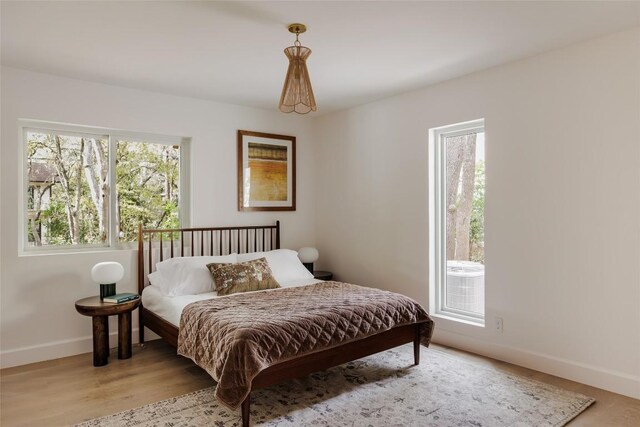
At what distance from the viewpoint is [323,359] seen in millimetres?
2760

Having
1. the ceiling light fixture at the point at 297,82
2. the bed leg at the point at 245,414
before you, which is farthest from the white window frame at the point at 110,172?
the bed leg at the point at 245,414

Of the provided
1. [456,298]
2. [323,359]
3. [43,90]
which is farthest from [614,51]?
[43,90]

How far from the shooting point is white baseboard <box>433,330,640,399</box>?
2775mm

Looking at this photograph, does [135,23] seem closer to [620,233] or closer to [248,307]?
[248,307]

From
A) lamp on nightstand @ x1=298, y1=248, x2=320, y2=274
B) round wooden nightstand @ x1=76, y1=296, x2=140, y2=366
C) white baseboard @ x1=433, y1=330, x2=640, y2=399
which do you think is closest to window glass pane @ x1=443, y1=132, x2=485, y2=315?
white baseboard @ x1=433, y1=330, x2=640, y2=399

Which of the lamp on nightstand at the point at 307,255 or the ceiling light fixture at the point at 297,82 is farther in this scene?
the lamp on nightstand at the point at 307,255

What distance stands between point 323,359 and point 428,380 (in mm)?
863

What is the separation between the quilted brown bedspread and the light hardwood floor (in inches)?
13.7

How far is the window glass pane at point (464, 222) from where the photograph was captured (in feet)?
12.2

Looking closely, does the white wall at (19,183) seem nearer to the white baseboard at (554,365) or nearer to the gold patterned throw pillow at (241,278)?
the gold patterned throw pillow at (241,278)

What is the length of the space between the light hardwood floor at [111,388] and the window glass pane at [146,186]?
1.26 meters

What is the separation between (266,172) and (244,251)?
972 millimetres

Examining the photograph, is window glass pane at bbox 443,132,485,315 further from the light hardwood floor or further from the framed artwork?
the framed artwork

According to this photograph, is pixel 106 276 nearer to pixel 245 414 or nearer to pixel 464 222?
pixel 245 414
